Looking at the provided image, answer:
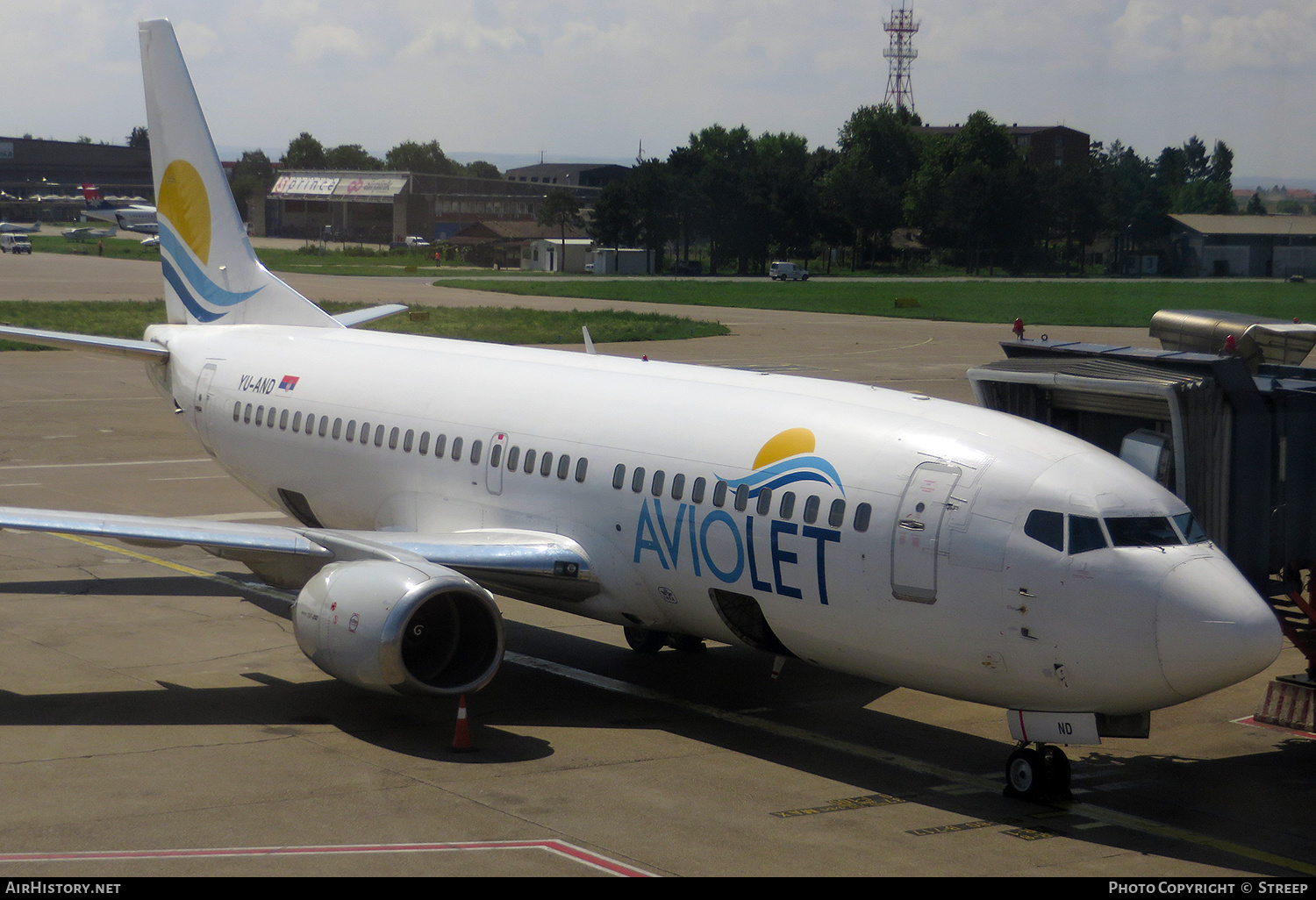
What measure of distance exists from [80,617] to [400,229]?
182555 millimetres

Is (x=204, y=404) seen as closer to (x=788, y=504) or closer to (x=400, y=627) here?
(x=400, y=627)

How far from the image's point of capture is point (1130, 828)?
543 inches

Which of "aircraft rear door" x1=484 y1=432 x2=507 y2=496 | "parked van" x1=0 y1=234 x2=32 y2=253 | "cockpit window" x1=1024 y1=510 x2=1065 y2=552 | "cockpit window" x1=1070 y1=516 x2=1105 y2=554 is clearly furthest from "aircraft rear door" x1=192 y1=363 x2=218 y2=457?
"parked van" x1=0 y1=234 x2=32 y2=253

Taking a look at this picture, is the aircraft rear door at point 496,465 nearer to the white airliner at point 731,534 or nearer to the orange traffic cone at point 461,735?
the white airliner at point 731,534

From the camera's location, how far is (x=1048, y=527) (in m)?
14.0

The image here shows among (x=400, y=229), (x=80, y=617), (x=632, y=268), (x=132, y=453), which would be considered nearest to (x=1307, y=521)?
(x=80, y=617)

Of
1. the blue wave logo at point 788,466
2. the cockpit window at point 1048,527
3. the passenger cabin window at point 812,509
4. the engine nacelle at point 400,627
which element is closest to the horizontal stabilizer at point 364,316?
the engine nacelle at point 400,627

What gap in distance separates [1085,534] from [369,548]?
28.4 ft

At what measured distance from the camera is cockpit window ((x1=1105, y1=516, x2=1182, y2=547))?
13867 mm

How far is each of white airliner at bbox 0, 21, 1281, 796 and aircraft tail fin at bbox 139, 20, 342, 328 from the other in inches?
136

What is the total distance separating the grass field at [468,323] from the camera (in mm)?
66062
